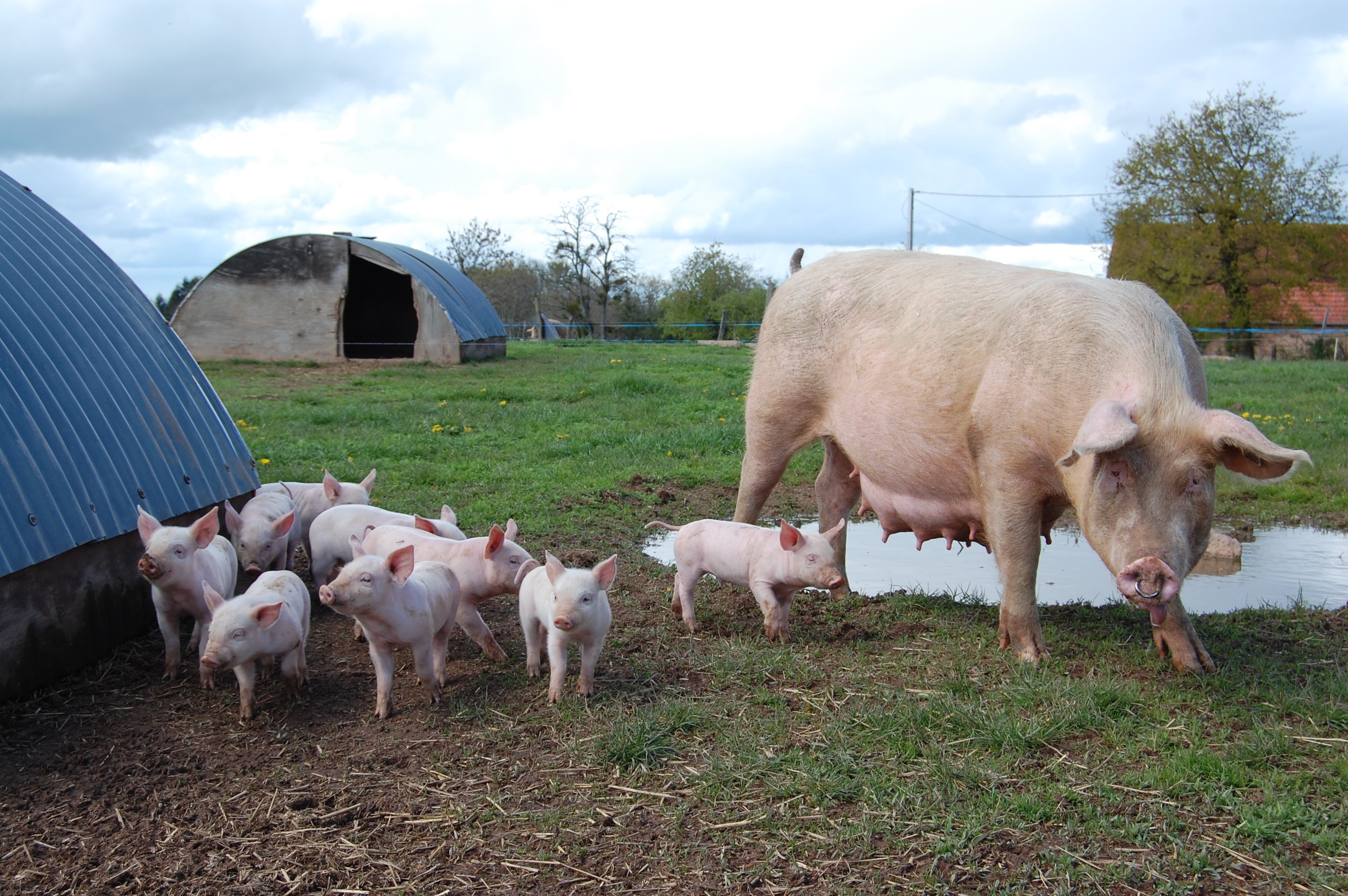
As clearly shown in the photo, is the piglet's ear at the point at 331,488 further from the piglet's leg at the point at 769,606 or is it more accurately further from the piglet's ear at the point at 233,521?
the piglet's leg at the point at 769,606

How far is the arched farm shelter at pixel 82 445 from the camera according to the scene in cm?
401

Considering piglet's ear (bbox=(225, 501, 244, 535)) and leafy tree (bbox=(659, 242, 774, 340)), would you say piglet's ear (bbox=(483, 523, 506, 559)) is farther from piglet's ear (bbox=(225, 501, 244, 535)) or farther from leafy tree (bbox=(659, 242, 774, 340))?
leafy tree (bbox=(659, 242, 774, 340))

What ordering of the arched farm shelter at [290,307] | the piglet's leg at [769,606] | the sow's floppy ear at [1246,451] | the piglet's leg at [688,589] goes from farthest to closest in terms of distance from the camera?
the arched farm shelter at [290,307], the piglet's leg at [688,589], the piglet's leg at [769,606], the sow's floppy ear at [1246,451]

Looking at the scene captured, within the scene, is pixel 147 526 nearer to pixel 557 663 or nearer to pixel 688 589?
pixel 557 663

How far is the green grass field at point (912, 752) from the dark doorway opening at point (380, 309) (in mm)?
17833

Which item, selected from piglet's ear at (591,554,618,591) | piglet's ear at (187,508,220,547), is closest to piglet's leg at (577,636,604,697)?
piglet's ear at (591,554,618,591)

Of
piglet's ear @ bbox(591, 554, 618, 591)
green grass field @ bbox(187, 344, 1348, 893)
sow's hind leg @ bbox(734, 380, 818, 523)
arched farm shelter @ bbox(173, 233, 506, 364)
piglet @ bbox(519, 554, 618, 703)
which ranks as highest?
arched farm shelter @ bbox(173, 233, 506, 364)

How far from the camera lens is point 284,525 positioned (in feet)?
16.7

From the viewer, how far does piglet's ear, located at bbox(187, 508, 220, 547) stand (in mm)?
4277

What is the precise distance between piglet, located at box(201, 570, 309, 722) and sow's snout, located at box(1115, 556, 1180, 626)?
3.02m

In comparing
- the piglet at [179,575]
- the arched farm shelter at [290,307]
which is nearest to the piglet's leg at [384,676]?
the piglet at [179,575]

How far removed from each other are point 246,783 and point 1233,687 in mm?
3614

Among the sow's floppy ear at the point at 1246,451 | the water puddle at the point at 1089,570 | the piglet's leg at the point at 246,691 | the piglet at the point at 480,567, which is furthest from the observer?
the water puddle at the point at 1089,570

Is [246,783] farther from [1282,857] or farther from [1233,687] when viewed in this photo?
[1233,687]
